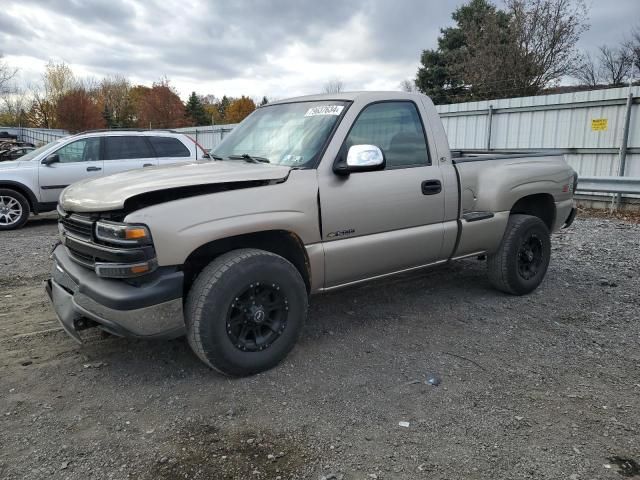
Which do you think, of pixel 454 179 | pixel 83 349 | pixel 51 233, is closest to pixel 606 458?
pixel 454 179

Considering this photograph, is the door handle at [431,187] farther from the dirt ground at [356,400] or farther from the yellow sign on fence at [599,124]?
the yellow sign on fence at [599,124]

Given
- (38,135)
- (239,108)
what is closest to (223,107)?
(239,108)

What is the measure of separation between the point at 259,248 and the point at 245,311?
0.51 meters

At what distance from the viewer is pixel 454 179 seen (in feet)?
14.1

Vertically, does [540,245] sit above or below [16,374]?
above

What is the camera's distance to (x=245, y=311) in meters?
3.25

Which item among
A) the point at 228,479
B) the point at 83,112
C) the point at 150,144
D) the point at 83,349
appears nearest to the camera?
the point at 228,479

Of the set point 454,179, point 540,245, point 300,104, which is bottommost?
point 540,245

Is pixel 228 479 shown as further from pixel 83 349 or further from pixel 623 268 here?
pixel 623 268

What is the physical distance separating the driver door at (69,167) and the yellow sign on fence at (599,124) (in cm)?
1063

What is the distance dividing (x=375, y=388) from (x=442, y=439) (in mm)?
630

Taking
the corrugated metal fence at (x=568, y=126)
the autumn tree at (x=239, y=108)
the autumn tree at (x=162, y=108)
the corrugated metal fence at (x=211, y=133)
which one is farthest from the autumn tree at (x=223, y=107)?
the corrugated metal fence at (x=568, y=126)

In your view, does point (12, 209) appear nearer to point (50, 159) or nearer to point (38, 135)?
point (50, 159)

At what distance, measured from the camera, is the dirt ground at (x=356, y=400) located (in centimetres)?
252
